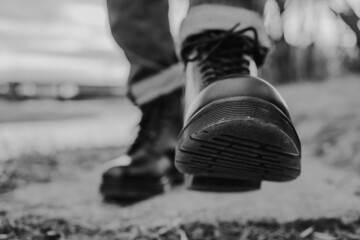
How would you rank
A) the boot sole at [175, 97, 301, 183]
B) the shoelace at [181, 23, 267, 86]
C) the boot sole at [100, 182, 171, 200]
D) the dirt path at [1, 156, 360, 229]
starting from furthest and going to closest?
1. the boot sole at [100, 182, 171, 200]
2. the dirt path at [1, 156, 360, 229]
3. the shoelace at [181, 23, 267, 86]
4. the boot sole at [175, 97, 301, 183]

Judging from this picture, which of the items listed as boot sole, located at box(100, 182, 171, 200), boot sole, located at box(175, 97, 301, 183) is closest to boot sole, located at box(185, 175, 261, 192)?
boot sole, located at box(175, 97, 301, 183)

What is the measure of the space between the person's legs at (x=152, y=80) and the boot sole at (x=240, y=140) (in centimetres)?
50

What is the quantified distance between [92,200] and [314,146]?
162cm

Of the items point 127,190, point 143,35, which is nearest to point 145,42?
point 143,35

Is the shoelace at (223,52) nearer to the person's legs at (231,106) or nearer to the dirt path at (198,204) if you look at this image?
the person's legs at (231,106)

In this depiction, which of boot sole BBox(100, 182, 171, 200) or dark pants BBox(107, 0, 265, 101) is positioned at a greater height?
dark pants BBox(107, 0, 265, 101)

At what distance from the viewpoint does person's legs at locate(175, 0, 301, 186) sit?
0.98 metres

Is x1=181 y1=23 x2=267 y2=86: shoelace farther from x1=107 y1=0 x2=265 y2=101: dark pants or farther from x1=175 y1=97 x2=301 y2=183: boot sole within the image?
x1=107 y1=0 x2=265 y2=101: dark pants

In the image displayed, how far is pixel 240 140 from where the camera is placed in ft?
3.34

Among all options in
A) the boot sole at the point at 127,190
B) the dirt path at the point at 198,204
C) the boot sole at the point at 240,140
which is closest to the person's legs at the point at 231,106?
the boot sole at the point at 240,140

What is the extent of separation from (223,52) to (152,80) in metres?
0.51

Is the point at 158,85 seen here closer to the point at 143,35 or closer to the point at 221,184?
the point at 143,35

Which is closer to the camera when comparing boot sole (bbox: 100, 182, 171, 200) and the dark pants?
boot sole (bbox: 100, 182, 171, 200)

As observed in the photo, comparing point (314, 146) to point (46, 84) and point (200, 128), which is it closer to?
point (200, 128)
